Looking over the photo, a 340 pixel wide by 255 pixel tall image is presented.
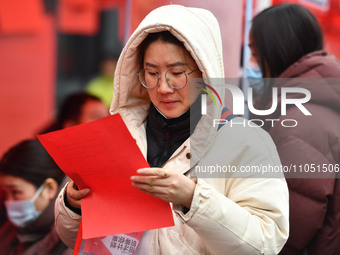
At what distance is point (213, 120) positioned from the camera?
57.9 inches

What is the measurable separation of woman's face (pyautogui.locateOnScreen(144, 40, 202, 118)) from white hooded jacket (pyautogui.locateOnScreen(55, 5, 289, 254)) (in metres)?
0.05

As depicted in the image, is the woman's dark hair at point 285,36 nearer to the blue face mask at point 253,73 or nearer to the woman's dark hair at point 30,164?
the blue face mask at point 253,73

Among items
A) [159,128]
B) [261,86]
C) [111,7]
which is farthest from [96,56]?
[159,128]

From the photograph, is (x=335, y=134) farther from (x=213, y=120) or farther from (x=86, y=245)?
(x=86, y=245)

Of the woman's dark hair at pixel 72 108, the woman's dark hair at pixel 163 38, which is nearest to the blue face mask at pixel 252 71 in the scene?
the woman's dark hair at pixel 163 38

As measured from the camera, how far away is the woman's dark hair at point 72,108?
302cm

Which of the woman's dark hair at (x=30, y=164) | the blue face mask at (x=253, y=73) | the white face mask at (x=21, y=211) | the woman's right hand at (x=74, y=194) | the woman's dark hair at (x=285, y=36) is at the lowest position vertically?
the white face mask at (x=21, y=211)

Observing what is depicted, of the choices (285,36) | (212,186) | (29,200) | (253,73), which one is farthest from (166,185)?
(29,200)

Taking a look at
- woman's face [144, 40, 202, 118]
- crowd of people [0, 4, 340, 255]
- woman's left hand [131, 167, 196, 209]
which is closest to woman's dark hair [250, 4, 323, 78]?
crowd of people [0, 4, 340, 255]

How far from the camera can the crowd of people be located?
1.28 m

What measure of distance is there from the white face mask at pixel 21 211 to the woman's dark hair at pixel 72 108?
73 centimetres
